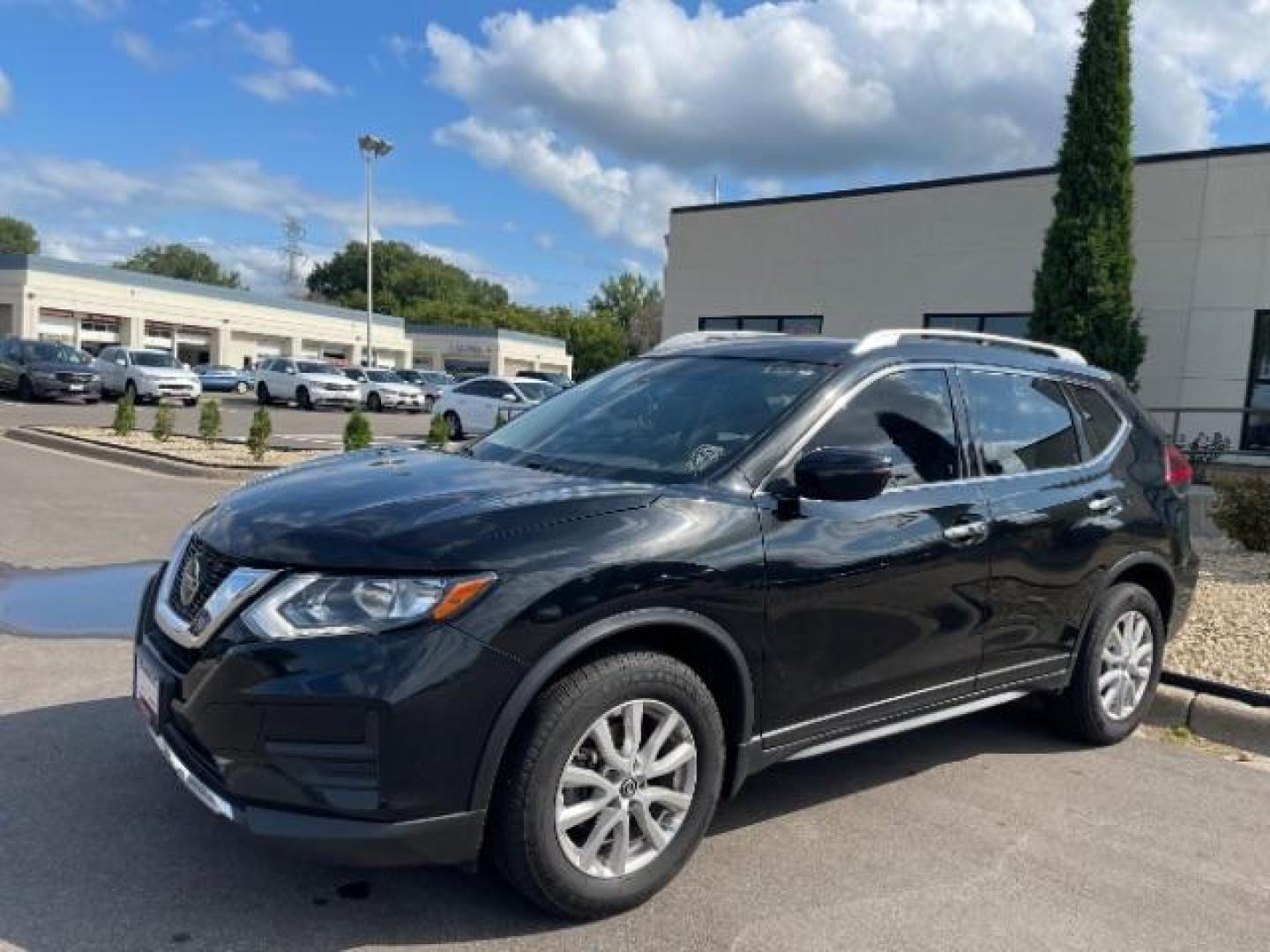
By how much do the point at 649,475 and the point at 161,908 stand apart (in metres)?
1.95

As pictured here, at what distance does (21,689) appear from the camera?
482 centimetres

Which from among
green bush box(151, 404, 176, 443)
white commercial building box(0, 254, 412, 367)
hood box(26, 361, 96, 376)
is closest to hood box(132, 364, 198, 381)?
hood box(26, 361, 96, 376)

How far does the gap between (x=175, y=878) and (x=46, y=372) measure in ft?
95.8

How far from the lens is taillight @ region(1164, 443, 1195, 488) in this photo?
5.08 metres

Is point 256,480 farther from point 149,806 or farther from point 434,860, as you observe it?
point 434,860

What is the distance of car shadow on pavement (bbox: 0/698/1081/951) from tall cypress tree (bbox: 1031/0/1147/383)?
12113 mm

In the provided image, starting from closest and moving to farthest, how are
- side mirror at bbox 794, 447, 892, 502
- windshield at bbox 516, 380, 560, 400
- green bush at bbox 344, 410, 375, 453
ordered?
side mirror at bbox 794, 447, 892, 502, green bush at bbox 344, 410, 375, 453, windshield at bbox 516, 380, 560, 400

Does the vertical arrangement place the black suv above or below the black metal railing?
below

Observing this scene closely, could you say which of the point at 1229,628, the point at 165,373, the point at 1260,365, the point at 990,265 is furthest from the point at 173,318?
the point at 1229,628

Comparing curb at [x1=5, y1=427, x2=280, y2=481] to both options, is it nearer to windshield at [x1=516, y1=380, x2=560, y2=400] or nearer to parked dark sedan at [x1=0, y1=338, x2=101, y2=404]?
windshield at [x1=516, y1=380, x2=560, y2=400]

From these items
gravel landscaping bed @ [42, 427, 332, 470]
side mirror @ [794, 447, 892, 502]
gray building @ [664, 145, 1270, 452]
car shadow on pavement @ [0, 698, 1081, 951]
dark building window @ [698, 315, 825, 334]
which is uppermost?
gray building @ [664, 145, 1270, 452]

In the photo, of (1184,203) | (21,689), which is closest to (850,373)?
(21,689)

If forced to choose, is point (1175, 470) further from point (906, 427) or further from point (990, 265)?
point (990, 265)

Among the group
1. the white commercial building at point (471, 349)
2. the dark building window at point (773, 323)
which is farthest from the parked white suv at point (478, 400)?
the white commercial building at point (471, 349)
